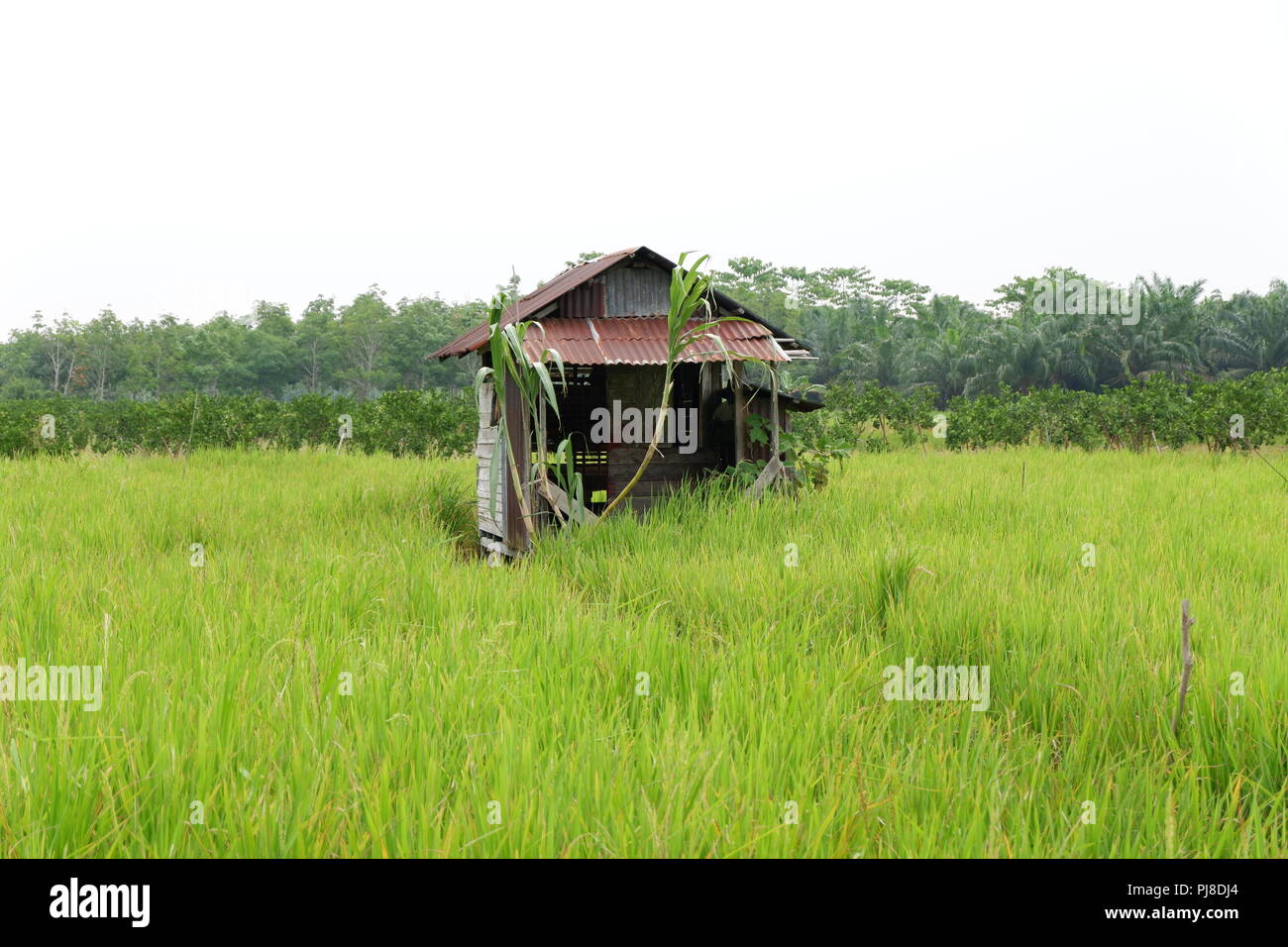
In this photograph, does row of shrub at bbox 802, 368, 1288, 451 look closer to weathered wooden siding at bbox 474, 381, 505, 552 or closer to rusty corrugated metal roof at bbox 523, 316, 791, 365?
rusty corrugated metal roof at bbox 523, 316, 791, 365

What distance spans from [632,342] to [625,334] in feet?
0.73

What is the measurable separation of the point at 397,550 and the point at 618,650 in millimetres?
3103

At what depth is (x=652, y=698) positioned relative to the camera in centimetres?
365

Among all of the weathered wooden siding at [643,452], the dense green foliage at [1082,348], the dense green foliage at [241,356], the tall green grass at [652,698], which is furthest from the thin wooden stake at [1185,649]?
the dense green foliage at [241,356]

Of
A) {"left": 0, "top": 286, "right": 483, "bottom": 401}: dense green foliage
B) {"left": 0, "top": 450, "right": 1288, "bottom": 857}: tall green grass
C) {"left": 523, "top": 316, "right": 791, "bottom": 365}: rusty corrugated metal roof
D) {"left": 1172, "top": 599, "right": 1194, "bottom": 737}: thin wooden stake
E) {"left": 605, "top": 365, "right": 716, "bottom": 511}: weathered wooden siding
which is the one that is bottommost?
{"left": 0, "top": 450, "right": 1288, "bottom": 857}: tall green grass

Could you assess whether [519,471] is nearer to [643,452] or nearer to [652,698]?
[643,452]

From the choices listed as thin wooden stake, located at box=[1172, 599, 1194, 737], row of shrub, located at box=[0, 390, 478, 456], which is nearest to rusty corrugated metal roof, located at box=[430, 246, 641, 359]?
thin wooden stake, located at box=[1172, 599, 1194, 737]

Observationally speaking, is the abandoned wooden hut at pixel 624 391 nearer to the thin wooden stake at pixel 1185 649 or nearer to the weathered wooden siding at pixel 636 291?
the weathered wooden siding at pixel 636 291

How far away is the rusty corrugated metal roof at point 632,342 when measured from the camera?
338 inches

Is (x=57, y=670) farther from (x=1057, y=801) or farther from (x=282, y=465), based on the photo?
(x=282, y=465)

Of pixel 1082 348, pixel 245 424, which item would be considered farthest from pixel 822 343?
pixel 245 424

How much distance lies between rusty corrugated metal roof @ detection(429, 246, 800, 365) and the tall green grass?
207 cm

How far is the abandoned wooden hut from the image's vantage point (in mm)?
8812

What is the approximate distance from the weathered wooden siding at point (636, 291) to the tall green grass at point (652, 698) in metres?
3.12
